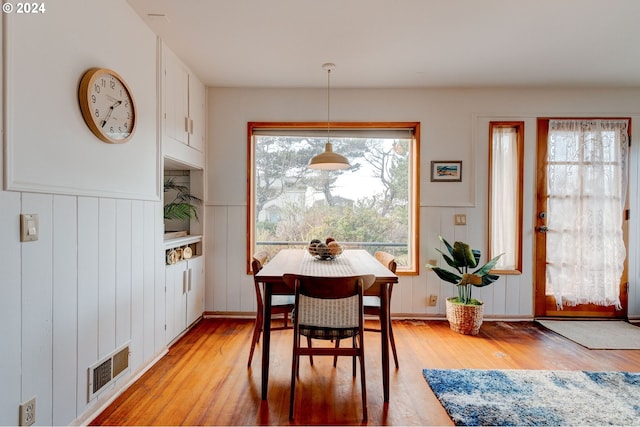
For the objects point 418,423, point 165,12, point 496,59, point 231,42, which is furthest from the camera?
point 496,59

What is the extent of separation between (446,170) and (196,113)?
2.74 m

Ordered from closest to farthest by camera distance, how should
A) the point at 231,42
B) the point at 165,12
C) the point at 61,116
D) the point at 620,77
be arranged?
the point at 61,116 → the point at 165,12 → the point at 231,42 → the point at 620,77

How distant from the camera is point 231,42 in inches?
102

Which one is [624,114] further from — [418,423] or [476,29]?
[418,423]

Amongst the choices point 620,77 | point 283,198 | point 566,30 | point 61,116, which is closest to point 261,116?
point 283,198

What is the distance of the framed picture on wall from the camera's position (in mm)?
3529

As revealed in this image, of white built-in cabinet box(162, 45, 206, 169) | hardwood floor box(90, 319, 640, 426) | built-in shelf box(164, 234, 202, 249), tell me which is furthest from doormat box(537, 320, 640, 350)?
white built-in cabinet box(162, 45, 206, 169)

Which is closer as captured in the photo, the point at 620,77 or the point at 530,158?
the point at 620,77

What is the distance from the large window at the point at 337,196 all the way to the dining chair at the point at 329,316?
1.78 m

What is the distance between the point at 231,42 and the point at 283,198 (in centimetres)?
165

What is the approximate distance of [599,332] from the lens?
10.3ft

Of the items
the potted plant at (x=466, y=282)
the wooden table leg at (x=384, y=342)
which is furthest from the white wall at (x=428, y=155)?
the wooden table leg at (x=384, y=342)

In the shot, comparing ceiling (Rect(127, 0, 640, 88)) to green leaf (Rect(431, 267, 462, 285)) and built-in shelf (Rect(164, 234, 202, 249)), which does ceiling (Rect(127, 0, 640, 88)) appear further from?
green leaf (Rect(431, 267, 462, 285))

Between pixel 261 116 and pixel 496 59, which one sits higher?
pixel 496 59
